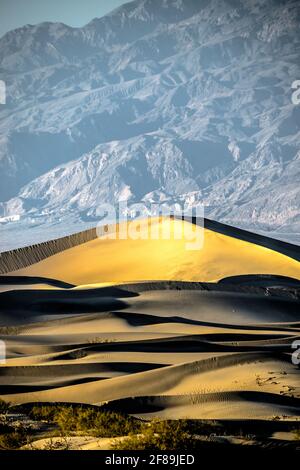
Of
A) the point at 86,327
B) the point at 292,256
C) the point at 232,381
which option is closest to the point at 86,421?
the point at 232,381

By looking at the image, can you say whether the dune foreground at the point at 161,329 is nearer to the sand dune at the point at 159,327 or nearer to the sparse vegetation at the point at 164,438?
the sand dune at the point at 159,327

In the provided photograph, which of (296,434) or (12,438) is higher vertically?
(296,434)

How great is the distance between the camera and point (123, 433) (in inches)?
517

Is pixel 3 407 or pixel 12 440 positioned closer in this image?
pixel 12 440

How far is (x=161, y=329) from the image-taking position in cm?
2825

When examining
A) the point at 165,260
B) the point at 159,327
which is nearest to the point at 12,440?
the point at 159,327

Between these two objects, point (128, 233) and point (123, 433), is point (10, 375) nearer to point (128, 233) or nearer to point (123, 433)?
point (123, 433)

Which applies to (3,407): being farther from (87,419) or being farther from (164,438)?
(164,438)

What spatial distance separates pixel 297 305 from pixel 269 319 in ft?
7.96

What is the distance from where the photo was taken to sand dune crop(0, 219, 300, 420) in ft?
55.2

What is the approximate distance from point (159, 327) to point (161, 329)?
0.36 meters

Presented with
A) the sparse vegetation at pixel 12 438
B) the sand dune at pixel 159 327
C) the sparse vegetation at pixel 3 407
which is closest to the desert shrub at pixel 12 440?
the sparse vegetation at pixel 12 438

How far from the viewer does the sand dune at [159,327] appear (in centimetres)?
1681

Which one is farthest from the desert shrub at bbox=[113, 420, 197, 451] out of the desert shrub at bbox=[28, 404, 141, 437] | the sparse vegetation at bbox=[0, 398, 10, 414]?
the sparse vegetation at bbox=[0, 398, 10, 414]
